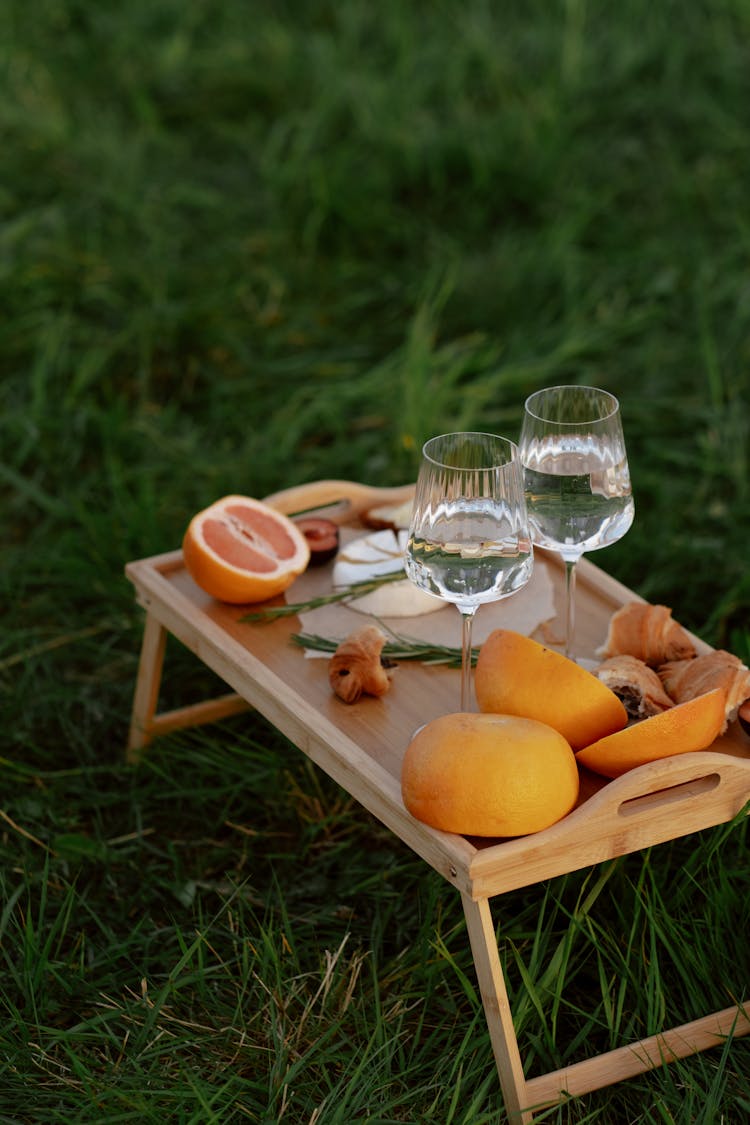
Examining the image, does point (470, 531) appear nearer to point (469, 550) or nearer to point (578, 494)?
point (469, 550)

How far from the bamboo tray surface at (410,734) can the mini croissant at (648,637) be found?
73 millimetres

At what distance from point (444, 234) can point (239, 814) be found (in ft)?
7.91

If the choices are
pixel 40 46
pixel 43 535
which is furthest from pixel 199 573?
pixel 40 46

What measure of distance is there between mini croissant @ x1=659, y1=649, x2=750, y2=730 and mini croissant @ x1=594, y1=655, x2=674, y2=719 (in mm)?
25

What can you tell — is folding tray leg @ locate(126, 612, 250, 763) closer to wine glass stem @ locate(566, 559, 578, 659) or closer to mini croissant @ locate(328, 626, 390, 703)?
mini croissant @ locate(328, 626, 390, 703)

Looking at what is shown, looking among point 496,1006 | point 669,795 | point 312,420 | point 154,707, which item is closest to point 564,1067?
point 496,1006

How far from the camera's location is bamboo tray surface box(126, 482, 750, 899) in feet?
6.15

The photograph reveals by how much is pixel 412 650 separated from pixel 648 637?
1.21ft

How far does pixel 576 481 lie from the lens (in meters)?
2.05

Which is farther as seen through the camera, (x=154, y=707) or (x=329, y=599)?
(x=154, y=707)

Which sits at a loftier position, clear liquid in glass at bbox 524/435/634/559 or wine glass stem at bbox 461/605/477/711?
clear liquid in glass at bbox 524/435/634/559

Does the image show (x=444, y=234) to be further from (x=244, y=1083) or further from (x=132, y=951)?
(x=244, y=1083)

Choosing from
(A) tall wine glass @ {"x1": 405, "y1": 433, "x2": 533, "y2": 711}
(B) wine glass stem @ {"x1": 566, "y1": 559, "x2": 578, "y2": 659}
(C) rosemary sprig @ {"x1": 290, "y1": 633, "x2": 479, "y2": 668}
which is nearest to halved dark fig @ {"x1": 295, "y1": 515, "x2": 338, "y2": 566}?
(C) rosemary sprig @ {"x1": 290, "y1": 633, "x2": 479, "y2": 668}

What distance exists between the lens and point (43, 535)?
3.55m
